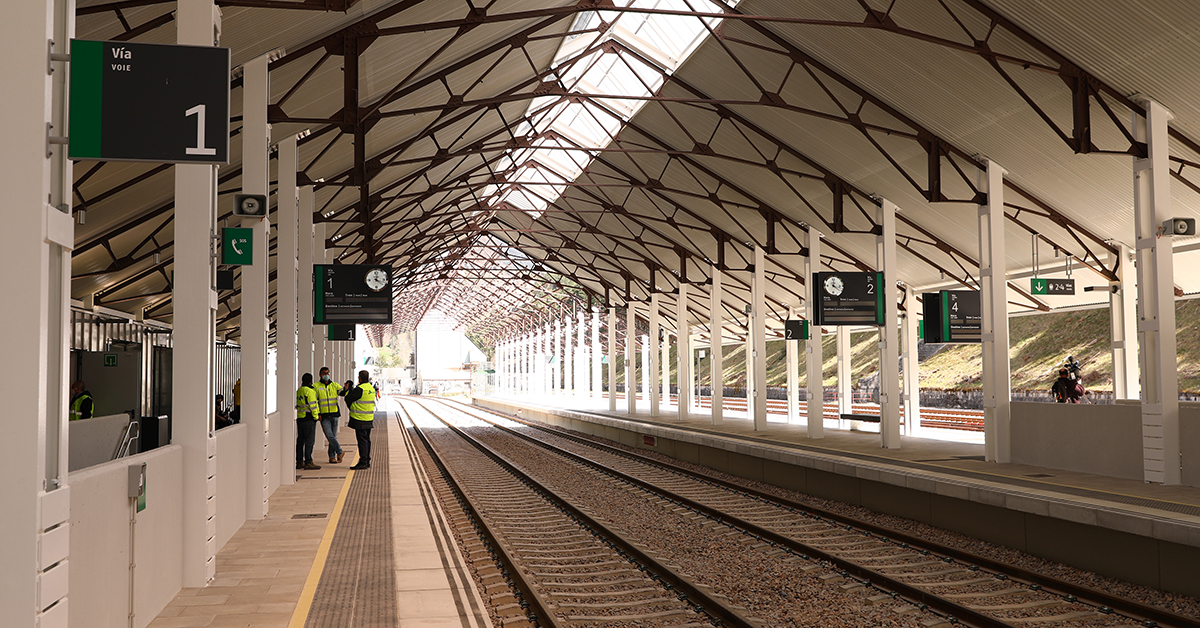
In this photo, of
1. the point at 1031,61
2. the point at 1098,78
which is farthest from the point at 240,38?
the point at 1098,78

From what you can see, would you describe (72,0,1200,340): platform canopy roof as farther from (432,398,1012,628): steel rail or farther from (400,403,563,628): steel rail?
(432,398,1012,628): steel rail

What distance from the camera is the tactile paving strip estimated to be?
652 centimetres

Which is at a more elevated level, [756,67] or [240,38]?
[756,67]

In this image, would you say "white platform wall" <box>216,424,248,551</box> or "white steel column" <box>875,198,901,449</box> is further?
"white steel column" <box>875,198,901,449</box>

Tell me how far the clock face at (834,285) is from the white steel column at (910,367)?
19.4 ft

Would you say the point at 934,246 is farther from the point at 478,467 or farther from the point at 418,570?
the point at 418,570

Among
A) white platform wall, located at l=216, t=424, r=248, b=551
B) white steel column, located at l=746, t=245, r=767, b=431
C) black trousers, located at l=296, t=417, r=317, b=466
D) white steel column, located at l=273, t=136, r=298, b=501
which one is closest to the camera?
white platform wall, located at l=216, t=424, r=248, b=551

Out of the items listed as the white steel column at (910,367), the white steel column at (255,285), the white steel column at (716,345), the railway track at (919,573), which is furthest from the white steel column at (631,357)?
the white steel column at (255,285)

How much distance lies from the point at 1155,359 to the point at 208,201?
41.5 feet

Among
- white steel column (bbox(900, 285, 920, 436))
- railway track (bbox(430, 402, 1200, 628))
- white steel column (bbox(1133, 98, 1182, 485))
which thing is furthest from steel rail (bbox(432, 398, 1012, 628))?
white steel column (bbox(900, 285, 920, 436))

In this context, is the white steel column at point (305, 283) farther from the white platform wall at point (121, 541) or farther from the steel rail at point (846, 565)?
the white platform wall at point (121, 541)

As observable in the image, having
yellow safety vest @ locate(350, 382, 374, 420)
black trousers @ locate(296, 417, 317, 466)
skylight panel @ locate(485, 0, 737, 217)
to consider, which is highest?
skylight panel @ locate(485, 0, 737, 217)

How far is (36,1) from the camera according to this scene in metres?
4.00

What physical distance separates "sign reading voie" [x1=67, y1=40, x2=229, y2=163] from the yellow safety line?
3569mm
